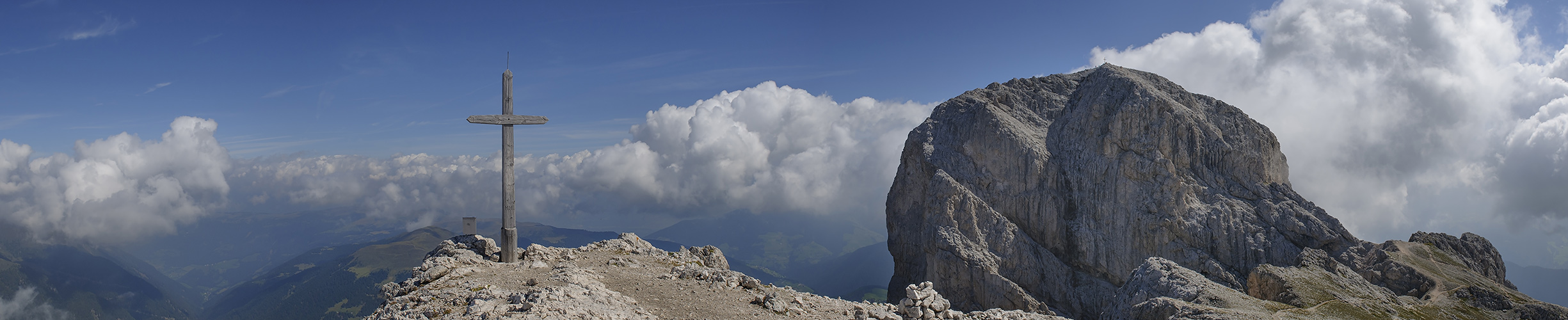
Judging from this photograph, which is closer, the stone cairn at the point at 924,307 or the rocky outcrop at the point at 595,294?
the rocky outcrop at the point at 595,294

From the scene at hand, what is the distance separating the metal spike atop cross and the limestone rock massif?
4428cm

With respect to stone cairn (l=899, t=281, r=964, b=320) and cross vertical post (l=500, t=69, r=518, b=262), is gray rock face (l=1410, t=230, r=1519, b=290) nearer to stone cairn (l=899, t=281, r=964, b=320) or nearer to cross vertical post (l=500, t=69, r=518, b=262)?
stone cairn (l=899, t=281, r=964, b=320)

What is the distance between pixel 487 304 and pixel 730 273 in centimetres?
853

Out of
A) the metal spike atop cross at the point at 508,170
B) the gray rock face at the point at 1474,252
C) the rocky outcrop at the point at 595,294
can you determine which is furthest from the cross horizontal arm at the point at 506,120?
the gray rock face at the point at 1474,252

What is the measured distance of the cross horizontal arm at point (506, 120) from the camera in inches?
890

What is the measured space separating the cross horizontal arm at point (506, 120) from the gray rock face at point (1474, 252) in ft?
193

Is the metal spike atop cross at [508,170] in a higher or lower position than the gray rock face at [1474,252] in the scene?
higher

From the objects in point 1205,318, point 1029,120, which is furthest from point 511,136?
point 1029,120

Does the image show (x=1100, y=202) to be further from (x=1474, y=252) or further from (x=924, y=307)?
(x=924, y=307)

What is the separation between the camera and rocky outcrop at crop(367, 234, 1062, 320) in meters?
15.7

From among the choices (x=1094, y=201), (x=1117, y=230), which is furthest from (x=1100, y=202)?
(x=1117, y=230)

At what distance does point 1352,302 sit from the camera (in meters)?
26.3

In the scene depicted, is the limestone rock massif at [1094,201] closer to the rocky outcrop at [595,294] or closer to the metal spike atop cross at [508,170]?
the rocky outcrop at [595,294]

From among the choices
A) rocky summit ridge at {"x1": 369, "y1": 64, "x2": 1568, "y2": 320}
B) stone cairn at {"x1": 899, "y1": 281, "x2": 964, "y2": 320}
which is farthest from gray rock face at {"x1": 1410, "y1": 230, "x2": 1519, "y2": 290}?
stone cairn at {"x1": 899, "y1": 281, "x2": 964, "y2": 320}
